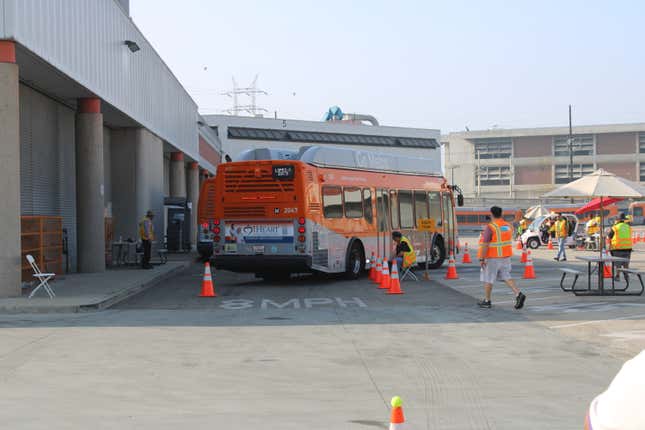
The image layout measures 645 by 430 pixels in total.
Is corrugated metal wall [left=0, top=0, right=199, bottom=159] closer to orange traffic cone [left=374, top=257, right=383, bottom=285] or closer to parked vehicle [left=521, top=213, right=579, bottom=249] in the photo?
orange traffic cone [left=374, top=257, right=383, bottom=285]

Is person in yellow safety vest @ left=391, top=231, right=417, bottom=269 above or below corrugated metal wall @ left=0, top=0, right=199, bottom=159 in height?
below

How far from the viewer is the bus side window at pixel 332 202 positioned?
22.8 metres

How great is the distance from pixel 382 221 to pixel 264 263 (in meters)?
5.04

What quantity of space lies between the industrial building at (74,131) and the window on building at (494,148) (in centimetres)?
10635

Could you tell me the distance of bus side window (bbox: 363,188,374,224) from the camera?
81.5 ft

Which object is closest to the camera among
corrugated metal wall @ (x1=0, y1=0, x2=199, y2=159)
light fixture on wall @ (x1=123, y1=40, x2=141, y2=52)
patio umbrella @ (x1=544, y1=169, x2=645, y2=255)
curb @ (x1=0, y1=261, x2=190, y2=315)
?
curb @ (x1=0, y1=261, x2=190, y2=315)

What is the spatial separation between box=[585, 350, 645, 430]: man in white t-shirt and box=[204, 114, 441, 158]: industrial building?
84187mm

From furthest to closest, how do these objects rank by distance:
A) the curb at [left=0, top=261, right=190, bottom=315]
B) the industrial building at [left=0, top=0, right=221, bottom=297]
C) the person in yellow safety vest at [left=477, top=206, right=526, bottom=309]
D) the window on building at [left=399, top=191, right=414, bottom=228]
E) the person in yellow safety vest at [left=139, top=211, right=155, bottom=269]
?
the person in yellow safety vest at [left=139, top=211, right=155, bottom=269]
the window on building at [left=399, top=191, right=414, bottom=228]
the industrial building at [left=0, top=0, right=221, bottom=297]
the person in yellow safety vest at [left=477, top=206, right=526, bottom=309]
the curb at [left=0, top=261, right=190, bottom=315]

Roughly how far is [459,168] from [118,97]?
Answer: 119m

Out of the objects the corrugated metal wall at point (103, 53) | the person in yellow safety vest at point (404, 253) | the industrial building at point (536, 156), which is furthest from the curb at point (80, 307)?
the industrial building at point (536, 156)

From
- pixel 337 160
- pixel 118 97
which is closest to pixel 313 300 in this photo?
pixel 337 160

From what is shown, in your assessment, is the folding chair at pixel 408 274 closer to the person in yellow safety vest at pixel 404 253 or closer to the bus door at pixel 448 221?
the person in yellow safety vest at pixel 404 253

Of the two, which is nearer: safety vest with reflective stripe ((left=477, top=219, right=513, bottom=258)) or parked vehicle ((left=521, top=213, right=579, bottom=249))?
safety vest with reflective stripe ((left=477, top=219, right=513, bottom=258))

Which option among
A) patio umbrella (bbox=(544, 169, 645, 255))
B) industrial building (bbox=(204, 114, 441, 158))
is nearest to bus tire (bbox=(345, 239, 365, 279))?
patio umbrella (bbox=(544, 169, 645, 255))
